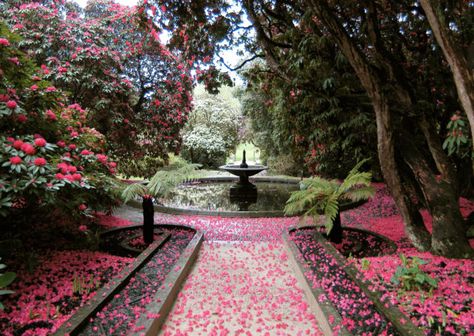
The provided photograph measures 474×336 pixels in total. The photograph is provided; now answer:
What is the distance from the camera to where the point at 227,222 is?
259 inches

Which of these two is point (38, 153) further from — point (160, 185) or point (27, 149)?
point (160, 185)

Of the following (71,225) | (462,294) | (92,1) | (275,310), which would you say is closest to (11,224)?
(71,225)

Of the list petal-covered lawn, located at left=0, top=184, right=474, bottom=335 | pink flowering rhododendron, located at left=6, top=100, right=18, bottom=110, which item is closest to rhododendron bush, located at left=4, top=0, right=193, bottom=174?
pink flowering rhododendron, located at left=6, top=100, right=18, bottom=110

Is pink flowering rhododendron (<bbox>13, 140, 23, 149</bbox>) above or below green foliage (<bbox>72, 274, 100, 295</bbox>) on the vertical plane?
above

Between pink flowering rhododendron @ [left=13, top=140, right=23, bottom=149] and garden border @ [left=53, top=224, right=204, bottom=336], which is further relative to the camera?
pink flowering rhododendron @ [left=13, top=140, right=23, bottom=149]

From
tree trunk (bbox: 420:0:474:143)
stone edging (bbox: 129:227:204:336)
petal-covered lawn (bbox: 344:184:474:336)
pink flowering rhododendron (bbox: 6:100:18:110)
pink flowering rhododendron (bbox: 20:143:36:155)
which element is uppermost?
tree trunk (bbox: 420:0:474:143)

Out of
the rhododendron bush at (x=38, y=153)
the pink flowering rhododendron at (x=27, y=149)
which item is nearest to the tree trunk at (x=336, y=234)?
the rhododendron bush at (x=38, y=153)

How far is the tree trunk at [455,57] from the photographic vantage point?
8.58 feet

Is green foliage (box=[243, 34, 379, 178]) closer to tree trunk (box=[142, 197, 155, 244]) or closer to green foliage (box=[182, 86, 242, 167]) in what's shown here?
tree trunk (box=[142, 197, 155, 244])

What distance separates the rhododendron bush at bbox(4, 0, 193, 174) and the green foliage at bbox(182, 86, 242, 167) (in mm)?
5670

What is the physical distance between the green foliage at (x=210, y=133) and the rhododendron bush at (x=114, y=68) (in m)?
5.67

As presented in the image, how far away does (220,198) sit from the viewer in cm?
915

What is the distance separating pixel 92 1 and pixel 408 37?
31.5 feet

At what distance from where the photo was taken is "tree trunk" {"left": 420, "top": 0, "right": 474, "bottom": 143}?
2.62 m
